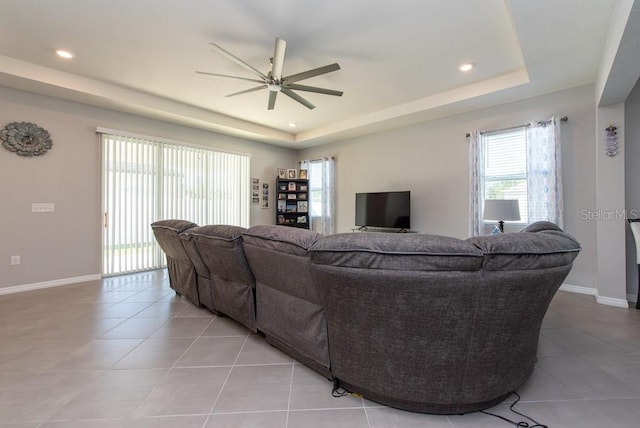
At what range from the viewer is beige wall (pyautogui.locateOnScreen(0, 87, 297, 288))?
3496 millimetres

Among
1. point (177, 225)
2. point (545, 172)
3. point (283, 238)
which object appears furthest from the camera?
point (545, 172)

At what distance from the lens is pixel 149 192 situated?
4609mm

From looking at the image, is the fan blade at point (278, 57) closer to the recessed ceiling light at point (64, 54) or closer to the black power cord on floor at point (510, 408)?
the recessed ceiling light at point (64, 54)

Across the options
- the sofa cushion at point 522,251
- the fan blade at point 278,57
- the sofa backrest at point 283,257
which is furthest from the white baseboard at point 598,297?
the fan blade at point 278,57

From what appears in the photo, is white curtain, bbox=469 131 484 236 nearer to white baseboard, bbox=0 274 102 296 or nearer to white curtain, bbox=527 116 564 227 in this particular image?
white curtain, bbox=527 116 564 227

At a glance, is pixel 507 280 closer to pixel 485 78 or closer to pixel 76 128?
pixel 485 78

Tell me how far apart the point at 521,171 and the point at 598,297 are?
5.68ft

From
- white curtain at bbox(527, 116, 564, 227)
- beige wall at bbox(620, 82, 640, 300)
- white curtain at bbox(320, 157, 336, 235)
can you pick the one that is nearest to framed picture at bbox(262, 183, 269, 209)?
white curtain at bbox(320, 157, 336, 235)

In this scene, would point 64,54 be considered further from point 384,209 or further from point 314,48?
point 384,209

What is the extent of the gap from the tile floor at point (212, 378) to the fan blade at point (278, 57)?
2456 mm

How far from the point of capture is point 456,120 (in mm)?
4379

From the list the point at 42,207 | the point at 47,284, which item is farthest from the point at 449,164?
the point at 47,284

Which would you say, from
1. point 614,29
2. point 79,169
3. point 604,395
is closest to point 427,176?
point 614,29

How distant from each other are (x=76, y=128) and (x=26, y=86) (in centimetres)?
66
